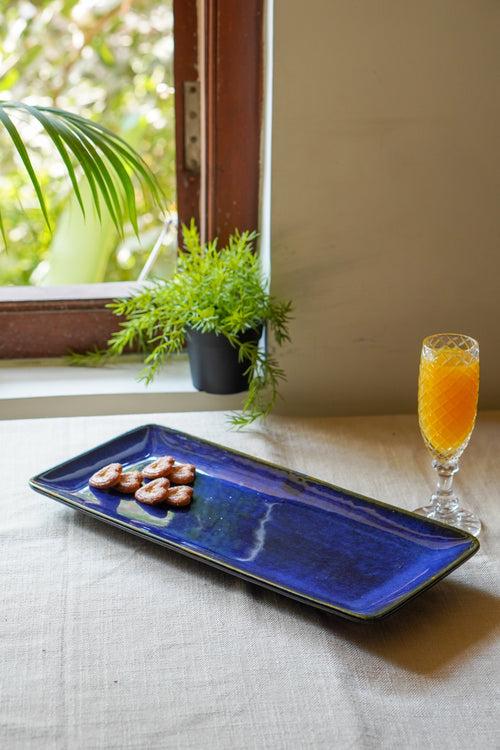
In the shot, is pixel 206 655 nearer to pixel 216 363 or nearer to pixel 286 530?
pixel 286 530

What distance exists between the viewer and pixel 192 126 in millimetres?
1511

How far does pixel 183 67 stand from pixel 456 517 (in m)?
0.80

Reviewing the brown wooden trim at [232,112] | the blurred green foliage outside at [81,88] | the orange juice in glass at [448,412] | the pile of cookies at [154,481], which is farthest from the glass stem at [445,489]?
the blurred green foliage outside at [81,88]

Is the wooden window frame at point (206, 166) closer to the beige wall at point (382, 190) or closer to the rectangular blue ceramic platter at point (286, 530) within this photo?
the beige wall at point (382, 190)

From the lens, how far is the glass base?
1087 millimetres

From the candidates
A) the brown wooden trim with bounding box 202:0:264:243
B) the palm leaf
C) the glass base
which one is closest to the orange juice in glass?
the glass base

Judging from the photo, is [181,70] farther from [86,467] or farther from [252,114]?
[86,467]

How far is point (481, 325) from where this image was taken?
1426 millimetres

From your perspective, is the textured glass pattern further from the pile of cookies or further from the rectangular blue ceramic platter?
the pile of cookies

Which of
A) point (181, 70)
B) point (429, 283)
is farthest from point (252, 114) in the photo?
point (429, 283)

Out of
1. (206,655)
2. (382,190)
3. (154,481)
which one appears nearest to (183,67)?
(382,190)

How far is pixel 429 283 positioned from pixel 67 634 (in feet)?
2.47

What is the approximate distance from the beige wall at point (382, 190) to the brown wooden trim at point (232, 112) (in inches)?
5.2

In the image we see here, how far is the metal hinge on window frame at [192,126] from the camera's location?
1489mm
